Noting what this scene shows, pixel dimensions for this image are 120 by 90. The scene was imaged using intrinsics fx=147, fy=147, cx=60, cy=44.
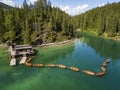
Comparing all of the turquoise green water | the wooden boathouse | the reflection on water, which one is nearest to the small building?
the wooden boathouse

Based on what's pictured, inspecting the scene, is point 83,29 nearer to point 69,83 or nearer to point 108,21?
point 108,21

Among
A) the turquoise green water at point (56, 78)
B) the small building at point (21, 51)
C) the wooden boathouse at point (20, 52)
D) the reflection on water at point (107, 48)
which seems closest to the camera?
the turquoise green water at point (56, 78)

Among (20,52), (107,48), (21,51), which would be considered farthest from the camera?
(107,48)

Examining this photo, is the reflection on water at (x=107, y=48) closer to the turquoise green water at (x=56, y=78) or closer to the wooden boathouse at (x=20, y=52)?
the turquoise green water at (x=56, y=78)

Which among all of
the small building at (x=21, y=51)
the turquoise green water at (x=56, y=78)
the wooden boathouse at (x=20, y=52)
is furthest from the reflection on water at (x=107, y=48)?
the wooden boathouse at (x=20, y=52)

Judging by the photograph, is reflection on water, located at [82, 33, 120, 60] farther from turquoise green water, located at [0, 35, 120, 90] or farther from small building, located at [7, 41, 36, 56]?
small building, located at [7, 41, 36, 56]

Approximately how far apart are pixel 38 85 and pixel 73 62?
2196 cm

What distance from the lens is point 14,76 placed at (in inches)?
1748

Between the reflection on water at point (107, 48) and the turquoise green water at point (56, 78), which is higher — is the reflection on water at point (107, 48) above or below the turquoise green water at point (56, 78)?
above

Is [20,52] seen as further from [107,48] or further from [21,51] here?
[107,48]

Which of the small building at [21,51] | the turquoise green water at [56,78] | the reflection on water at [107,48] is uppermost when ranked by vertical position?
the small building at [21,51]

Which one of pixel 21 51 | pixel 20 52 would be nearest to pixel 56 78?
pixel 20 52

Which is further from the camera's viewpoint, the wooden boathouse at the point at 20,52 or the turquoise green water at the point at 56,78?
the wooden boathouse at the point at 20,52

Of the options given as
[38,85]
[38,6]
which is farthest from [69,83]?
[38,6]
